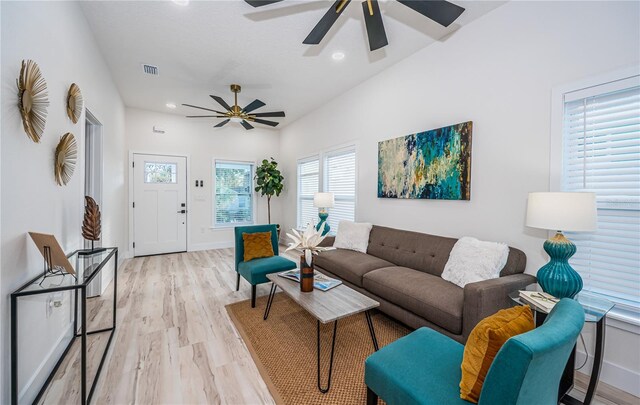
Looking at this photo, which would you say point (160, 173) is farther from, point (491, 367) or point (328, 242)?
point (491, 367)

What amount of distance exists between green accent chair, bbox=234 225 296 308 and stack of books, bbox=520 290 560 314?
224 cm

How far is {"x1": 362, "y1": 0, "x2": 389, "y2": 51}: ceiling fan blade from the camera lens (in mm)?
1767

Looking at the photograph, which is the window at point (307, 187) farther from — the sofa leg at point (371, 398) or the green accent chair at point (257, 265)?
the sofa leg at point (371, 398)

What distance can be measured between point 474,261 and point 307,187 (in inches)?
155

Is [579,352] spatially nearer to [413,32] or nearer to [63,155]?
[413,32]

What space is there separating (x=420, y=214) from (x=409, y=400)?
2.38 meters

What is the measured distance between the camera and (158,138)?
17.9 feet

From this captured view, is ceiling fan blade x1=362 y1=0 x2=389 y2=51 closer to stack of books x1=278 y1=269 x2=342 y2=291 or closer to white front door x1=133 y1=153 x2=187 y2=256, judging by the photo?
stack of books x1=278 y1=269 x2=342 y2=291

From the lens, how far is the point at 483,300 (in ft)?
5.96

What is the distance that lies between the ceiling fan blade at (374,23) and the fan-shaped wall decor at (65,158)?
248cm

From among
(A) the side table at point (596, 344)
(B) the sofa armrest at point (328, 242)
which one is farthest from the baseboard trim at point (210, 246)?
(A) the side table at point (596, 344)

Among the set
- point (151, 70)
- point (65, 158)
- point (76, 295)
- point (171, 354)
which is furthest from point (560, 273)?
point (151, 70)

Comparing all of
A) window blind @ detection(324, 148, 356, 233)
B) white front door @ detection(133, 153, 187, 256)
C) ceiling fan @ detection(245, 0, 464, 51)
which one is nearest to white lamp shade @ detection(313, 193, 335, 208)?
window blind @ detection(324, 148, 356, 233)

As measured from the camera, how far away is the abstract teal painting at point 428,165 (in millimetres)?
2729
